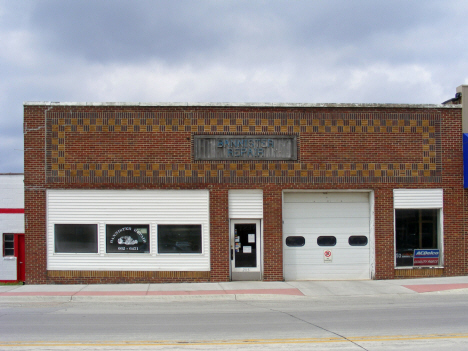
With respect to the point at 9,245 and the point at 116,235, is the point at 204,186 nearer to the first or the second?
the point at 116,235

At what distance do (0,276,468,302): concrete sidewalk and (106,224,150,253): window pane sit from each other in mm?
1177

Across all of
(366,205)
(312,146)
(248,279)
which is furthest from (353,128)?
(248,279)

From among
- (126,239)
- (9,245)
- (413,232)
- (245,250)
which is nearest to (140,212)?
(126,239)

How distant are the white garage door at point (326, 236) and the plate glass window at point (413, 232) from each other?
1047 millimetres

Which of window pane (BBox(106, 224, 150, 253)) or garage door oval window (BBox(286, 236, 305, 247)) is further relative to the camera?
garage door oval window (BBox(286, 236, 305, 247))

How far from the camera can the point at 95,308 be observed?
12.1m

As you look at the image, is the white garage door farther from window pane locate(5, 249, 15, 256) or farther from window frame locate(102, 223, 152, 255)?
window pane locate(5, 249, 15, 256)

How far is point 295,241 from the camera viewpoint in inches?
640

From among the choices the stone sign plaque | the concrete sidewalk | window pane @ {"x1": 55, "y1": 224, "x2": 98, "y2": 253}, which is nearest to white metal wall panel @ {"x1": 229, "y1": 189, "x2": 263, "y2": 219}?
the stone sign plaque

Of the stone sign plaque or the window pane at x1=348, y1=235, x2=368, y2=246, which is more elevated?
the stone sign plaque

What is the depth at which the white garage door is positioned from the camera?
639 inches

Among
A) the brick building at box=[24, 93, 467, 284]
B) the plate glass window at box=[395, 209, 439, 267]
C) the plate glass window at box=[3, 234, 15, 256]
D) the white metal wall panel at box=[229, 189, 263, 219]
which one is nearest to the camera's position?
the brick building at box=[24, 93, 467, 284]

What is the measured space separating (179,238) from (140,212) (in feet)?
5.09

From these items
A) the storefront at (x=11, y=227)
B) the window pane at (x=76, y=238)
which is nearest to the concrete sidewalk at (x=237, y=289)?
the window pane at (x=76, y=238)
